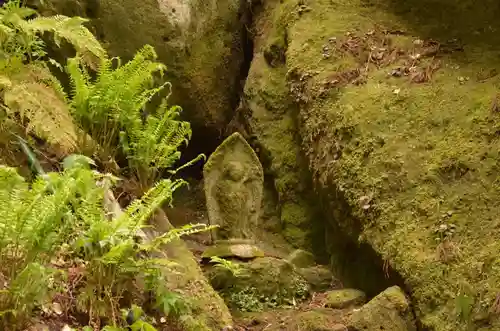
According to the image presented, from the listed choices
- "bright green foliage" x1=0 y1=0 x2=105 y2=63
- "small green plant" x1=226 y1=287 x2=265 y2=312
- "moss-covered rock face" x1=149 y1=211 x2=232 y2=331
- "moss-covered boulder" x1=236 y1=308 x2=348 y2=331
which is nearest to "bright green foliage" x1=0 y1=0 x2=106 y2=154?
"bright green foliage" x1=0 y1=0 x2=105 y2=63

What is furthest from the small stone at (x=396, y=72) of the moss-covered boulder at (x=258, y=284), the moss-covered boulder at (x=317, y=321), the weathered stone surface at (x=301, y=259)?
the moss-covered boulder at (x=317, y=321)

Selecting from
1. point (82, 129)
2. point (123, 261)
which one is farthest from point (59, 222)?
point (82, 129)

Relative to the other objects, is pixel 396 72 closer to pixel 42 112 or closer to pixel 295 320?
pixel 295 320

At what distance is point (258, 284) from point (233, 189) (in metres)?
0.96

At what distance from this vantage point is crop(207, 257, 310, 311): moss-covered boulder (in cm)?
490

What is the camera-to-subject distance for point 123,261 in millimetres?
3289

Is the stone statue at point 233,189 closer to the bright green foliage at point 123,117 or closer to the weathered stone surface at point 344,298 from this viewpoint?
the bright green foliage at point 123,117

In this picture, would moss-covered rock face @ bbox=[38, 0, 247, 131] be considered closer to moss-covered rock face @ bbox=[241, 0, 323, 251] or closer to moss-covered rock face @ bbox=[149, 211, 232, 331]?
moss-covered rock face @ bbox=[241, 0, 323, 251]

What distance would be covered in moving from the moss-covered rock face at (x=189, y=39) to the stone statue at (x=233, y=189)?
2013 mm

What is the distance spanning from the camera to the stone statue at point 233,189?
18.0 ft

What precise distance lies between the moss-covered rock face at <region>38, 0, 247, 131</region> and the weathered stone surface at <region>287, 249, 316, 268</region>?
2.56 metres

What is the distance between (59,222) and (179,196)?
4.51 meters

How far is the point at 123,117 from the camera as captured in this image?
4.77m

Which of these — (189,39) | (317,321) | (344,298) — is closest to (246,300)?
(317,321)
